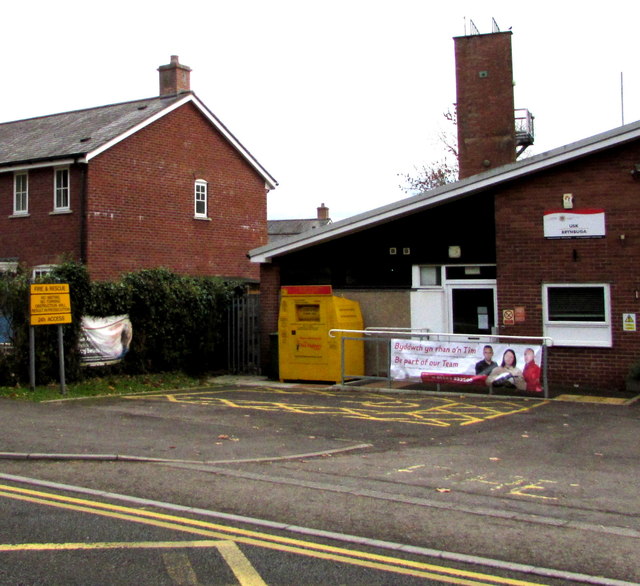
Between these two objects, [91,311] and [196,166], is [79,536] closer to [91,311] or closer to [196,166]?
[91,311]

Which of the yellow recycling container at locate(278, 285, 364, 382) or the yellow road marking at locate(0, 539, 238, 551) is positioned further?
the yellow recycling container at locate(278, 285, 364, 382)

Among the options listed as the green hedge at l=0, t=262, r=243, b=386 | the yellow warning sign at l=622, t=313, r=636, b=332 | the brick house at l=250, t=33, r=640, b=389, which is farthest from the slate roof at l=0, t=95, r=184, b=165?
the yellow warning sign at l=622, t=313, r=636, b=332

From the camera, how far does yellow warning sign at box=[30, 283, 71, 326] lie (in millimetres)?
13898

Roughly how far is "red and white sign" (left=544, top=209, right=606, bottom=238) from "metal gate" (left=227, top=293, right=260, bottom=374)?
7.25 metres

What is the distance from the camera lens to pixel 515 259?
15.6 metres

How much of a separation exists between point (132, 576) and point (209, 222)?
23343 mm

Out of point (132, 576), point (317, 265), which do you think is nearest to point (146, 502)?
point (132, 576)

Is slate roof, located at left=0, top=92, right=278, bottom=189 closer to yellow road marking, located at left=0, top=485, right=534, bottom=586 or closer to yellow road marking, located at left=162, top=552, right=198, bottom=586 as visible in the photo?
yellow road marking, located at left=0, top=485, right=534, bottom=586

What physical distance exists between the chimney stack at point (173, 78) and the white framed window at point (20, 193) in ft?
21.6

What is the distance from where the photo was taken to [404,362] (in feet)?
48.2

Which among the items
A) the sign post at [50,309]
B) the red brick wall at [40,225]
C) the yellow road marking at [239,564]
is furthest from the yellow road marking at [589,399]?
the red brick wall at [40,225]

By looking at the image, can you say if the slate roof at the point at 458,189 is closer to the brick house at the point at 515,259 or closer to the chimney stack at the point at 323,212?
the brick house at the point at 515,259

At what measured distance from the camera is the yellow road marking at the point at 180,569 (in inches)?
193

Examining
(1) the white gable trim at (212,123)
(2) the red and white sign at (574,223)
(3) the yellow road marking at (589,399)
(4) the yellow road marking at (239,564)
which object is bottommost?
(3) the yellow road marking at (589,399)
